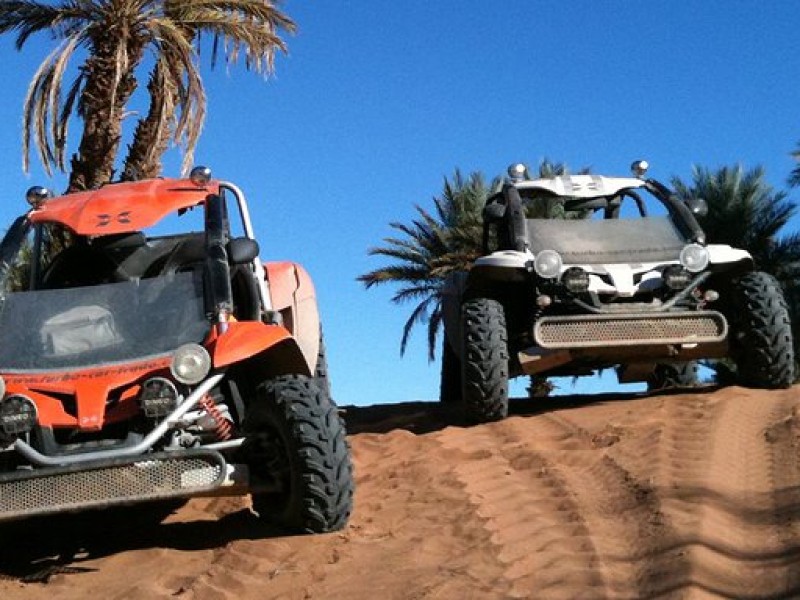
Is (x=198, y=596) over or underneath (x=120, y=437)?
underneath

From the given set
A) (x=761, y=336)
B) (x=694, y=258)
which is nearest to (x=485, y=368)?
(x=694, y=258)

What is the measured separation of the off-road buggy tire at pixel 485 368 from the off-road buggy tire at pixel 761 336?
6.25ft

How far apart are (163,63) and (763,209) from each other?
35.2 ft

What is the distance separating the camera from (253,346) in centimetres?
580

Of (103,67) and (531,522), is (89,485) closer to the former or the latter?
(531,522)

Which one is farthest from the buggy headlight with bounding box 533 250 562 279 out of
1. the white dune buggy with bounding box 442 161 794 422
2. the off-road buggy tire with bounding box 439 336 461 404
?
the off-road buggy tire with bounding box 439 336 461 404

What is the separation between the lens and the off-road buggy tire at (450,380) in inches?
459

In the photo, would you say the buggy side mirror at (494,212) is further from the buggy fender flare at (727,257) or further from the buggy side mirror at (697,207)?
the buggy fender flare at (727,257)

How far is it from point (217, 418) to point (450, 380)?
595 cm

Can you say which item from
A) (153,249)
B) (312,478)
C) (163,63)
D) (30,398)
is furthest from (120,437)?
(163,63)

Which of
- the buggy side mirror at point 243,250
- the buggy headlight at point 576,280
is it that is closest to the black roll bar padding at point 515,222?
the buggy headlight at point 576,280

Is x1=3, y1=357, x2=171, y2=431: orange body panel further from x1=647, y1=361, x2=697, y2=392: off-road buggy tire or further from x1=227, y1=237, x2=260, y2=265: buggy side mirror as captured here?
x1=647, y1=361, x2=697, y2=392: off-road buggy tire

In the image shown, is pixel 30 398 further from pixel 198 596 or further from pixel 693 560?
pixel 693 560

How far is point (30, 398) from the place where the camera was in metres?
5.67
